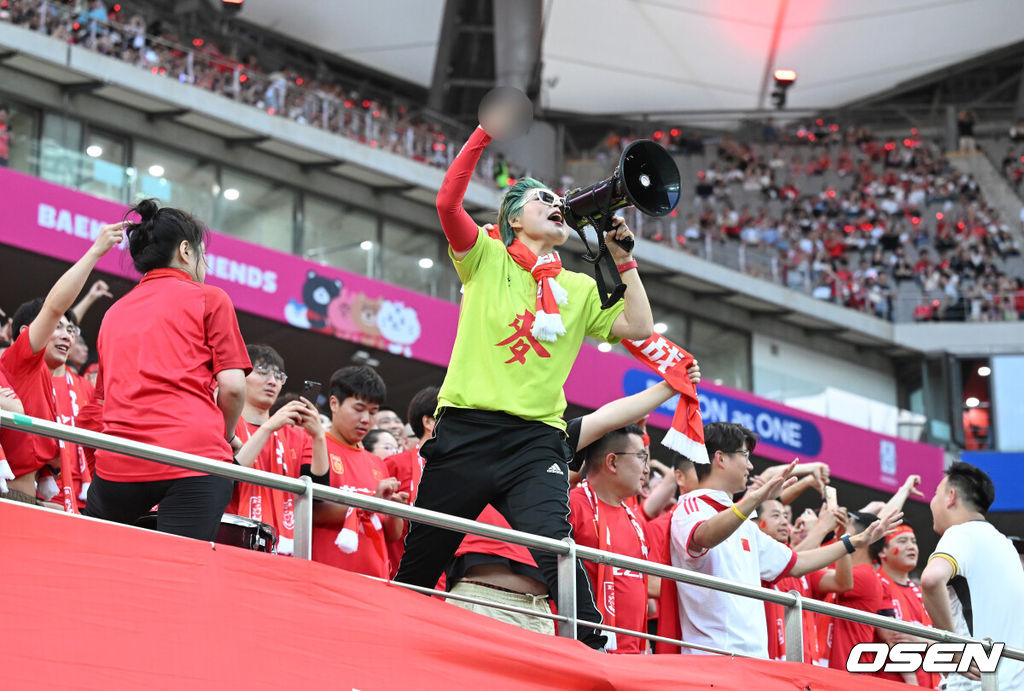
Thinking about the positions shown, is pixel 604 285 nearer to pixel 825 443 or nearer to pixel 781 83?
pixel 825 443

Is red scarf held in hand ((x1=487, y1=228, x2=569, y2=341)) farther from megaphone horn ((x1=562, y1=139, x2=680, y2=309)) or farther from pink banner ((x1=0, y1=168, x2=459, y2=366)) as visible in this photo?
pink banner ((x1=0, y1=168, x2=459, y2=366))

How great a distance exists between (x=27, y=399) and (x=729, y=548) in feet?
9.63

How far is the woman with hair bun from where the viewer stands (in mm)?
3881

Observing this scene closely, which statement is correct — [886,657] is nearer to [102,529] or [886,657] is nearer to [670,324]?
[102,529]

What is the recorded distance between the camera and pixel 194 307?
4152mm

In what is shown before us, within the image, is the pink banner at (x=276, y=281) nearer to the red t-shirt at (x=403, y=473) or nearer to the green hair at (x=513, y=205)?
the red t-shirt at (x=403, y=473)

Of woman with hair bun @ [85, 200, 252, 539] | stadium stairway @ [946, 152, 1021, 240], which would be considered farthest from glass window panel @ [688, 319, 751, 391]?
woman with hair bun @ [85, 200, 252, 539]

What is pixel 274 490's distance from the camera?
18.5 ft

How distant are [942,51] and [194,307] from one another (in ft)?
95.3

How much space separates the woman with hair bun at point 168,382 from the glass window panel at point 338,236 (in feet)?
43.9

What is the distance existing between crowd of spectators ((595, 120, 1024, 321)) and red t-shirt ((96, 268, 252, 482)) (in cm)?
2042

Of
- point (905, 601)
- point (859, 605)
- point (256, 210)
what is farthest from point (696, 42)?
point (859, 605)

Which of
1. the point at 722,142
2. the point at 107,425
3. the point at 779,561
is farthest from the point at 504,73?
the point at 107,425

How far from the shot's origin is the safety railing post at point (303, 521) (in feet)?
12.6
